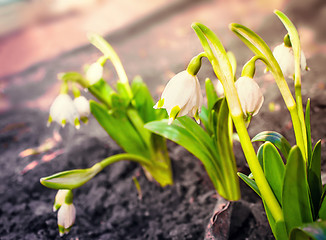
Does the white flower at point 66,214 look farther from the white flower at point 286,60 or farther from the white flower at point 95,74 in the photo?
the white flower at point 286,60

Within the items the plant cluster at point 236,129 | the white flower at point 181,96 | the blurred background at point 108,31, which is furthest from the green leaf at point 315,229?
the blurred background at point 108,31

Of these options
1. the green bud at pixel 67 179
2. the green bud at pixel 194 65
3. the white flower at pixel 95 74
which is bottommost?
the green bud at pixel 67 179

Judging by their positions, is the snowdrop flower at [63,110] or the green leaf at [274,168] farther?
the snowdrop flower at [63,110]

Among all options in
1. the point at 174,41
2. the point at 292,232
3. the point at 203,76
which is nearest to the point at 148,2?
the point at 174,41

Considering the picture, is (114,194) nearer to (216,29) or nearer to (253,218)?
(253,218)

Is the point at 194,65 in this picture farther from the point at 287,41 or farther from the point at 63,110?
the point at 63,110

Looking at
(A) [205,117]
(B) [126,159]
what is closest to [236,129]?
(A) [205,117]

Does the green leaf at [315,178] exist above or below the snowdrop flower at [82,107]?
below
